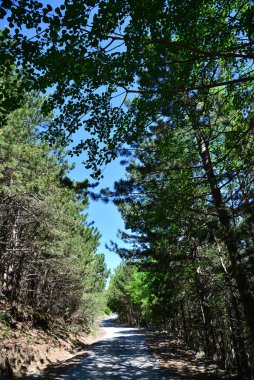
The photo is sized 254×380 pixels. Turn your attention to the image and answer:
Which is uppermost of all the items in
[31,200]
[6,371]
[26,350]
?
[31,200]

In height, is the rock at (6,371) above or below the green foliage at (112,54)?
below

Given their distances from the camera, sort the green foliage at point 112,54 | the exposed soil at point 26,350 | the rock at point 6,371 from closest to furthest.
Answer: the green foliage at point 112,54
the rock at point 6,371
the exposed soil at point 26,350

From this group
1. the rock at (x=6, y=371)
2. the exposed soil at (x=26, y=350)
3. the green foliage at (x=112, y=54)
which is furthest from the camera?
the exposed soil at (x=26, y=350)

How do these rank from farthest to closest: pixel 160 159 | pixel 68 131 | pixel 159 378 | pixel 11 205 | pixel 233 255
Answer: pixel 11 205
pixel 159 378
pixel 160 159
pixel 233 255
pixel 68 131

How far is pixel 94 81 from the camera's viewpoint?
15.6ft

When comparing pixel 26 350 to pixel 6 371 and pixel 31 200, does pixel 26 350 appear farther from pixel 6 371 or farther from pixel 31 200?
pixel 31 200

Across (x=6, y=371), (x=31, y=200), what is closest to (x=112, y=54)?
(x=31, y=200)

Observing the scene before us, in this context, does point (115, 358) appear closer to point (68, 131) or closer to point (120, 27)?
point (68, 131)

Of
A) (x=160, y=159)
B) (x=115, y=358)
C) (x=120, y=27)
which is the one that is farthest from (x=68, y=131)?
(x=115, y=358)

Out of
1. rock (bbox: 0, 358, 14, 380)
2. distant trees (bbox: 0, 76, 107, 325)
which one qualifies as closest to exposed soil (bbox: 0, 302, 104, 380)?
rock (bbox: 0, 358, 14, 380)

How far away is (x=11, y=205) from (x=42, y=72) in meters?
8.20

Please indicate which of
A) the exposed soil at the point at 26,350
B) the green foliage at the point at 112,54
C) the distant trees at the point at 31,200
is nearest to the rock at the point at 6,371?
the exposed soil at the point at 26,350

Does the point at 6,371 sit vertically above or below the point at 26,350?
below

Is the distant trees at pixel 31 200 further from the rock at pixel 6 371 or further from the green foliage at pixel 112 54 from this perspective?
the rock at pixel 6 371
